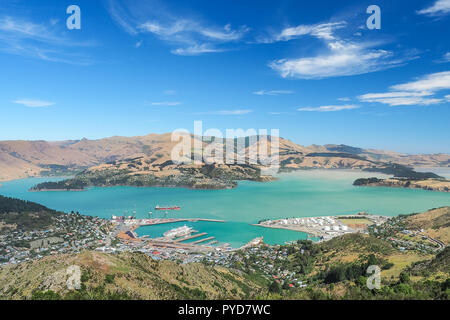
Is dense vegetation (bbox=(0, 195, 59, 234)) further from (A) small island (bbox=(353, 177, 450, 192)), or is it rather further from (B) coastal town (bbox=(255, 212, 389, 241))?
(A) small island (bbox=(353, 177, 450, 192))

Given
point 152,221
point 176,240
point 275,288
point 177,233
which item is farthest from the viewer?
point 152,221

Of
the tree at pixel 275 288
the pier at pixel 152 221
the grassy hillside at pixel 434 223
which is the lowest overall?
the pier at pixel 152 221

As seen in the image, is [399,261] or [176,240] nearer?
[399,261]

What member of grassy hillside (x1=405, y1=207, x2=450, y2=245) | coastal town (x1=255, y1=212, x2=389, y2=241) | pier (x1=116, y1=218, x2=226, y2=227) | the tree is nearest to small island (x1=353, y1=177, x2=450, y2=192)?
coastal town (x1=255, y1=212, x2=389, y2=241)

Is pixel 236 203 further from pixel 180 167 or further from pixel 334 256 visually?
pixel 180 167

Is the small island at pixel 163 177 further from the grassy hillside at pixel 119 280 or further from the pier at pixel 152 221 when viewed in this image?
the grassy hillside at pixel 119 280

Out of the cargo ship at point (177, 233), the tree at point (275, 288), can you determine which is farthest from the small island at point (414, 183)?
the tree at point (275, 288)

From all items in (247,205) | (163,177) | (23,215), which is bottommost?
(247,205)

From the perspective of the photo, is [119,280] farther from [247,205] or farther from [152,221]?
[247,205]

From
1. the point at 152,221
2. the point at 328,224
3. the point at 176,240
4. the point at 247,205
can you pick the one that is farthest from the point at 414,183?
the point at 176,240

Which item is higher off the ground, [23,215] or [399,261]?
[399,261]
